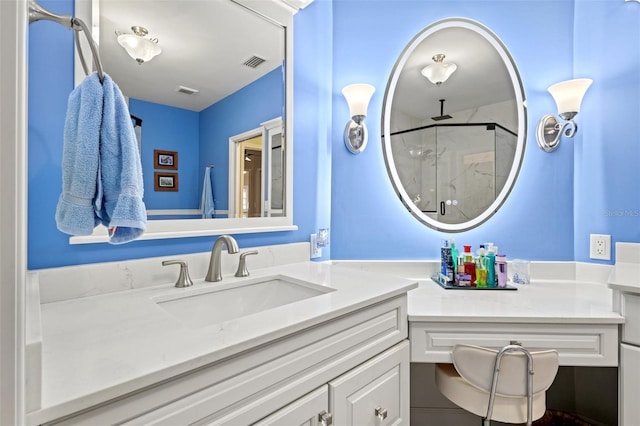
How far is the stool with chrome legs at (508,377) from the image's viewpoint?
1092 millimetres

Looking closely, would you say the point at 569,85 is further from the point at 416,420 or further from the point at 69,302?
Answer: the point at 69,302

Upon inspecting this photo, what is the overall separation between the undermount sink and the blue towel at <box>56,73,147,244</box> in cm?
36

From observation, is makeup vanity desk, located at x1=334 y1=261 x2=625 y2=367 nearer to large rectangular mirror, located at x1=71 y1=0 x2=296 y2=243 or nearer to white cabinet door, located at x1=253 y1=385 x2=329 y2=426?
white cabinet door, located at x1=253 y1=385 x2=329 y2=426

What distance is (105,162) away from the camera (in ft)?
2.49

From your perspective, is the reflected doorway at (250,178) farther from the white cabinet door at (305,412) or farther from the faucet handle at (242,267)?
the white cabinet door at (305,412)

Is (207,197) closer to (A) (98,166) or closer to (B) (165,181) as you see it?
(B) (165,181)

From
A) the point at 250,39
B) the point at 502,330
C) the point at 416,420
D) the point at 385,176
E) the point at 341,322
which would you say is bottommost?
the point at 416,420

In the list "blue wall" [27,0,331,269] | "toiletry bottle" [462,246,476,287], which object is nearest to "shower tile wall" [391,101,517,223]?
"toiletry bottle" [462,246,476,287]

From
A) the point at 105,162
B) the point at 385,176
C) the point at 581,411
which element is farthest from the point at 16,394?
the point at 581,411

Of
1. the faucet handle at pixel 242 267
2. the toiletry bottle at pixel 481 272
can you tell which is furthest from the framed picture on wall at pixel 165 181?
the toiletry bottle at pixel 481 272

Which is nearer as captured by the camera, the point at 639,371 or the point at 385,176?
the point at 639,371

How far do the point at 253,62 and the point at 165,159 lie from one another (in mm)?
627

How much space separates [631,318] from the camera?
1137 millimetres

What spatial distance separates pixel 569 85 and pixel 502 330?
125cm
